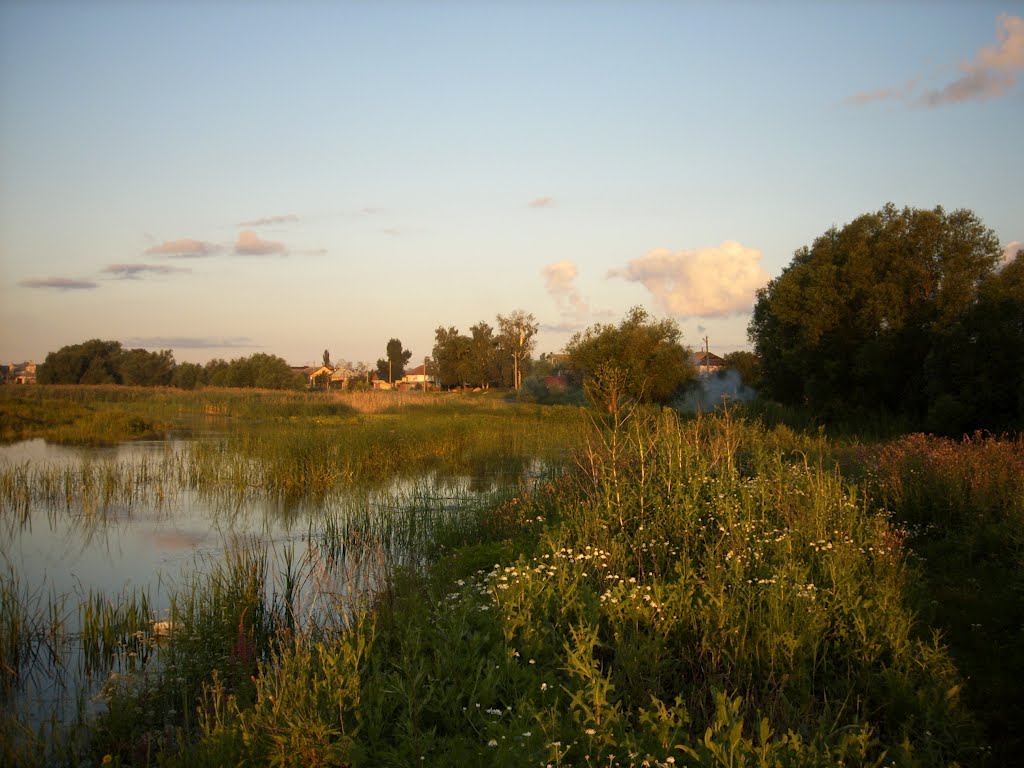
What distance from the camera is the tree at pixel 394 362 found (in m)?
109

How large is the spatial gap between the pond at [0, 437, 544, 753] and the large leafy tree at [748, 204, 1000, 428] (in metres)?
11.5

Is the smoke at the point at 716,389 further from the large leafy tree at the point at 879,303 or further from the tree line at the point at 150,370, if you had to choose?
the tree line at the point at 150,370

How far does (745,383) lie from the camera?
45.8 meters

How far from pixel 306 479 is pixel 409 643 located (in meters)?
12.1

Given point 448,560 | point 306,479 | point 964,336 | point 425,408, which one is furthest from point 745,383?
point 448,560

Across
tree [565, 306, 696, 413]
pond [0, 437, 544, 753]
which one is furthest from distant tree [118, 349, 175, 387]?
pond [0, 437, 544, 753]

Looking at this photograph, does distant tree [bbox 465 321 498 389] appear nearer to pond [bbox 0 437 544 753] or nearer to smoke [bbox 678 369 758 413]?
smoke [bbox 678 369 758 413]

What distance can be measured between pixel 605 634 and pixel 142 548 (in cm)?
832

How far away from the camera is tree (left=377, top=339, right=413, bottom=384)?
10894 centimetres

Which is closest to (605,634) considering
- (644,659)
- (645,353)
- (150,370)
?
(644,659)

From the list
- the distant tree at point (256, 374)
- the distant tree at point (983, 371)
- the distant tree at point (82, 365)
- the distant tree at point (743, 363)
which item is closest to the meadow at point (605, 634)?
the distant tree at point (983, 371)

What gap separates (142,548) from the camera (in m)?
11.2

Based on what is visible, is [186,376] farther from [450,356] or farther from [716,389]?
[716,389]

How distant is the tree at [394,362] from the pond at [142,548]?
89470mm
